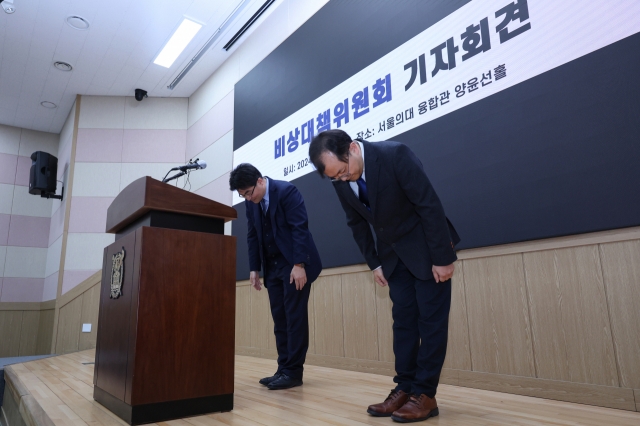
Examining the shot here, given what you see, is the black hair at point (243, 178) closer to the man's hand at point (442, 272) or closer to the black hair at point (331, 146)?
the black hair at point (331, 146)

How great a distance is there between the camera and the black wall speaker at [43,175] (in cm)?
613

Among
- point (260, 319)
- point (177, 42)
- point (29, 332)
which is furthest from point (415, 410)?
point (29, 332)

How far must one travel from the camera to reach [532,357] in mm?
2043

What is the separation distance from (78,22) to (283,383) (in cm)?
433

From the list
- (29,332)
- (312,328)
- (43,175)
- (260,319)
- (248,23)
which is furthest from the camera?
(29,332)

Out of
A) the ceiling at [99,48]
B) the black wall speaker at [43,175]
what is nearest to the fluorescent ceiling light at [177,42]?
the ceiling at [99,48]

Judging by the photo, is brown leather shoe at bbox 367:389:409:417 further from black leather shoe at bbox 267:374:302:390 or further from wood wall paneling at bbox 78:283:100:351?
wood wall paneling at bbox 78:283:100:351

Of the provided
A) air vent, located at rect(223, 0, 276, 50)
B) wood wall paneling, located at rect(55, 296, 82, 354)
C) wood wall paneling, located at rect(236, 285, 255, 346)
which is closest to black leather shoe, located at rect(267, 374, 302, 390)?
wood wall paneling, located at rect(236, 285, 255, 346)

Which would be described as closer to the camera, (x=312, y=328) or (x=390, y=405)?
(x=390, y=405)

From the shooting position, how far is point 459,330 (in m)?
2.37

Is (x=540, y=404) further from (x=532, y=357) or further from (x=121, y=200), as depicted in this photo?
(x=121, y=200)

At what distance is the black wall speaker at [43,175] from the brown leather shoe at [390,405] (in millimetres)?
6029

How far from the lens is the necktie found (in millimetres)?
1712

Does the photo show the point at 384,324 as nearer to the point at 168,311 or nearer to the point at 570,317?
the point at 570,317
